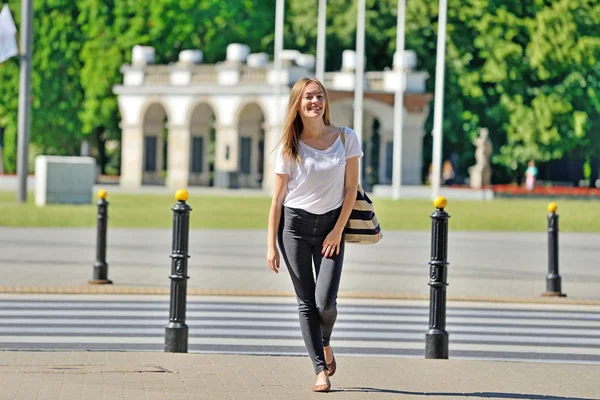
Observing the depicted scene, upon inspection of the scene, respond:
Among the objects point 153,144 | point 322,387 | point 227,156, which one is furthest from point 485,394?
point 153,144

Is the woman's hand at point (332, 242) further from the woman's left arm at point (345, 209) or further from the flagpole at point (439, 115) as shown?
the flagpole at point (439, 115)

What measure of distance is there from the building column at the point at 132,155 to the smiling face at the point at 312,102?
215 feet

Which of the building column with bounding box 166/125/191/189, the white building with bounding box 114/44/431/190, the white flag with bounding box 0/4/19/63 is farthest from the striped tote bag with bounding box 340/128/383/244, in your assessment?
the building column with bounding box 166/125/191/189

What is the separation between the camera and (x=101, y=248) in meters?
18.8

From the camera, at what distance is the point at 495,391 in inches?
404

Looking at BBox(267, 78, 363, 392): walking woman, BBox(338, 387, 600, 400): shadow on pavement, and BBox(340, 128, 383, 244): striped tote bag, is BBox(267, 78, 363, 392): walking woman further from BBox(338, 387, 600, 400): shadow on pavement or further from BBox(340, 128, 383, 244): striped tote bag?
BBox(338, 387, 600, 400): shadow on pavement

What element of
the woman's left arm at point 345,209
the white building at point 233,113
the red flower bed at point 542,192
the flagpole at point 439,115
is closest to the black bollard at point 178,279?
the woman's left arm at point 345,209

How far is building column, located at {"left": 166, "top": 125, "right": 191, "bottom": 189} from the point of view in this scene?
7488cm

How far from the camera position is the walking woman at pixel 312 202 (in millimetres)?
9969

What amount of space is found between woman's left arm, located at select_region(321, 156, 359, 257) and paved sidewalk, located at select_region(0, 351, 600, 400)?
2.77ft

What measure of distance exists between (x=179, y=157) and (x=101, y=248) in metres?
56.4

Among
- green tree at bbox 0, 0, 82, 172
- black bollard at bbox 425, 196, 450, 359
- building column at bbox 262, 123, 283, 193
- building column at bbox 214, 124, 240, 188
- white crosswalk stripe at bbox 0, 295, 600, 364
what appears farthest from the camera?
green tree at bbox 0, 0, 82, 172

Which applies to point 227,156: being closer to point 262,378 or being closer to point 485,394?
point 262,378

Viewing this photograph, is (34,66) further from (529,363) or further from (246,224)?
(529,363)
